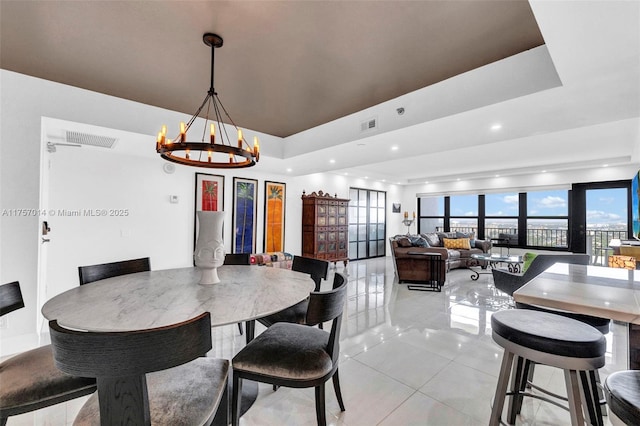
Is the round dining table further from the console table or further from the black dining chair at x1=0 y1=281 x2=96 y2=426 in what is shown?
the console table

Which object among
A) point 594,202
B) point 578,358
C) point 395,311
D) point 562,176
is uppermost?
point 562,176

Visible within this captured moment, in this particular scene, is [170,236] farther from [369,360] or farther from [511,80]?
[511,80]

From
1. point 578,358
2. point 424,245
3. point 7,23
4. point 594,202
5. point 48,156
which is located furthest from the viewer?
point 594,202

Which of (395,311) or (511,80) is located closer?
(511,80)

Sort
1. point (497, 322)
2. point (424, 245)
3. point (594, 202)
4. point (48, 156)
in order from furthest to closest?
Result: 1. point (594, 202)
2. point (424, 245)
3. point (48, 156)
4. point (497, 322)

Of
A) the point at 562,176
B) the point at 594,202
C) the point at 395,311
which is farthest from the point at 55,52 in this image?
the point at 594,202

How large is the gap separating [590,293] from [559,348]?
314 millimetres

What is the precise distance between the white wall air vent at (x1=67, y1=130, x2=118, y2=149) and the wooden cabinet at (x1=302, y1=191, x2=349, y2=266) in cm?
398

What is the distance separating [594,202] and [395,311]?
6.28 metres

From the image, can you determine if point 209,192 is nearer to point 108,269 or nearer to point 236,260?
point 236,260

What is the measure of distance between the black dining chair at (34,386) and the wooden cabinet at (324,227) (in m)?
5.32

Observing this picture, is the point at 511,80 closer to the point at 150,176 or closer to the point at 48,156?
the point at 150,176

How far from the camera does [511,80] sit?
7.55 ft

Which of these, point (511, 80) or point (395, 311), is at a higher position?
point (511, 80)
